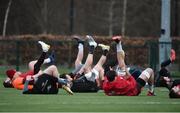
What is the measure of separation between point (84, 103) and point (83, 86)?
188 inches

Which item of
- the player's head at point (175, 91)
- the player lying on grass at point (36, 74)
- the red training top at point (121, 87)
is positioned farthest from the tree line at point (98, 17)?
the player's head at point (175, 91)

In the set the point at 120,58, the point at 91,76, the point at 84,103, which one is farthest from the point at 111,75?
the point at 91,76

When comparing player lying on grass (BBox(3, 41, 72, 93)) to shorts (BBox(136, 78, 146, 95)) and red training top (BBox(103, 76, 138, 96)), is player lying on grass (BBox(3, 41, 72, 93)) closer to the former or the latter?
red training top (BBox(103, 76, 138, 96))

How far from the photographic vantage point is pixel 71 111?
18406 millimetres

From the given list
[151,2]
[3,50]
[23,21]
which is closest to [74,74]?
[3,50]

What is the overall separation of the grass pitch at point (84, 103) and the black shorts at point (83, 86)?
1.05 meters

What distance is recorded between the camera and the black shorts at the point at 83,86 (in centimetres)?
2533

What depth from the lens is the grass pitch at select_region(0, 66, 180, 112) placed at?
62.4 ft

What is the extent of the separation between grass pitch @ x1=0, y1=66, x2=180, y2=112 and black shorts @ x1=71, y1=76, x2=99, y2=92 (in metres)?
1.05

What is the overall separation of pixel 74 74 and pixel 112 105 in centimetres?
643

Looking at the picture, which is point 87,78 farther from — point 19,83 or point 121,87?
point 121,87

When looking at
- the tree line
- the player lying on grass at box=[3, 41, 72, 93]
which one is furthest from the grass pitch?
the tree line

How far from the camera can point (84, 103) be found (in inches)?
812

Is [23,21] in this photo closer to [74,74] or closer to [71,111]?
[74,74]
